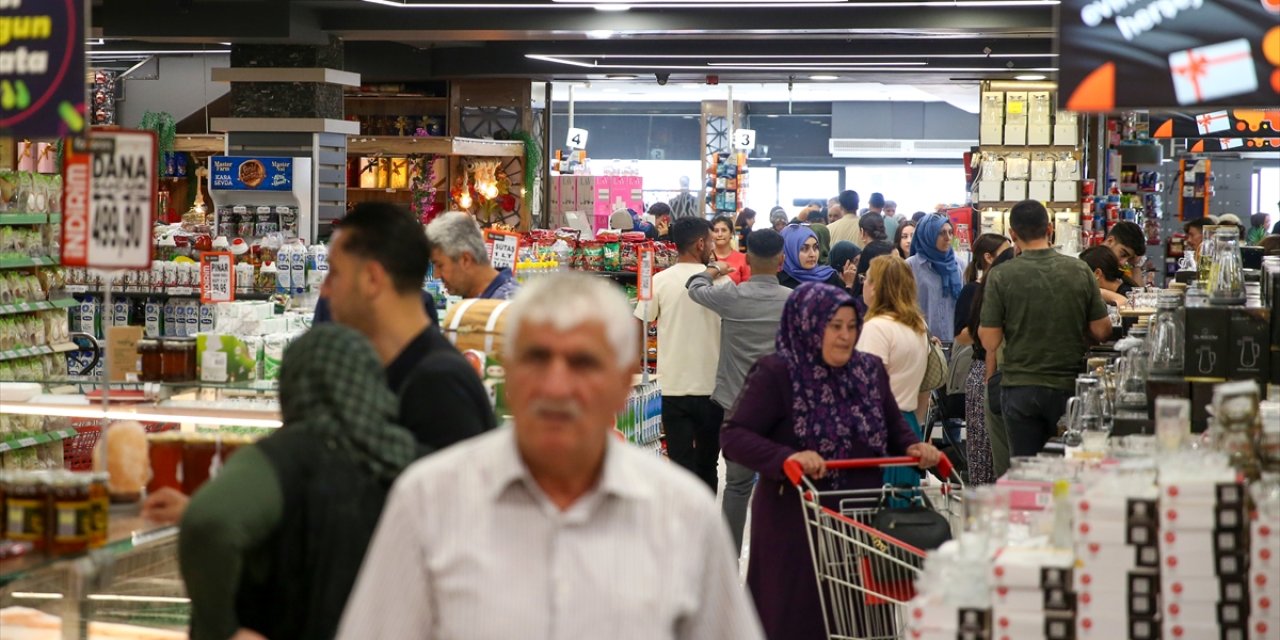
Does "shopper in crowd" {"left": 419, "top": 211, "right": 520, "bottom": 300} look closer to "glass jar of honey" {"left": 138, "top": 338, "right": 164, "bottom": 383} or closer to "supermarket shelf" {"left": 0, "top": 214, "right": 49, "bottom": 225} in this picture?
"glass jar of honey" {"left": 138, "top": 338, "right": 164, "bottom": 383}

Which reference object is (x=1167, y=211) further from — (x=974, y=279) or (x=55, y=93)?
(x=55, y=93)

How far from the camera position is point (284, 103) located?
1351 cm

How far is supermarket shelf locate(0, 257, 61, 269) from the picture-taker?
823 cm

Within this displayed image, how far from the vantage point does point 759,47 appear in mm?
16562

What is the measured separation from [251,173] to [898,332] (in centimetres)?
728

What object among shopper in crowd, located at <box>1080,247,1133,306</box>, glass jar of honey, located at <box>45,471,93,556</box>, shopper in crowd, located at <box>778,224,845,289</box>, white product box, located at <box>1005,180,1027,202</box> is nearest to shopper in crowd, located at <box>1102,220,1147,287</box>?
shopper in crowd, located at <box>1080,247,1133,306</box>

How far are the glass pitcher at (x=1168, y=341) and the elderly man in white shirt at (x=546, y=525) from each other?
3.16m

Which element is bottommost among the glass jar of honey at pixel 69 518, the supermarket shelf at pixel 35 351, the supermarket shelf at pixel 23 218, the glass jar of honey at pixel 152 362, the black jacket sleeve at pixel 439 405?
the supermarket shelf at pixel 35 351

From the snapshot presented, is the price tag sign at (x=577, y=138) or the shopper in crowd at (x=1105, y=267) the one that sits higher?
the price tag sign at (x=577, y=138)

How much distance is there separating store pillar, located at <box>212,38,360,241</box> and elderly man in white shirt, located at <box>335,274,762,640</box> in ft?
37.9

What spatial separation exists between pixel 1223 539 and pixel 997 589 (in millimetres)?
507

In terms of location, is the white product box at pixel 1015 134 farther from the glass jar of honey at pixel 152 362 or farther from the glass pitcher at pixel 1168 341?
the glass jar of honey at pixel 152 362

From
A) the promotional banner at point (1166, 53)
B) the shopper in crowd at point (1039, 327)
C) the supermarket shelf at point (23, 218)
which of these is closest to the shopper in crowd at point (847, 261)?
the shopper in crowd at point (1039, 327)

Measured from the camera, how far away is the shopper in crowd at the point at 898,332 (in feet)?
22.9
